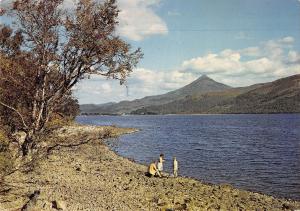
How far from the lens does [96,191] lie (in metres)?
26.7

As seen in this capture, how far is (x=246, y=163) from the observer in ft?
200

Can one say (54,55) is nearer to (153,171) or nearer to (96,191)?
(96,191)

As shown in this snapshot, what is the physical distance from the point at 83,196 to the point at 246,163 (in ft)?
137

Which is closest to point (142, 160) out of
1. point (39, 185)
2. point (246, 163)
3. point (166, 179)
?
point (246, 163)

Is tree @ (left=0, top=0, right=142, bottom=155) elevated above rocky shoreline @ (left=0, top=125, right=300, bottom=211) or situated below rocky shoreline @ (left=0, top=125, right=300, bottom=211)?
above

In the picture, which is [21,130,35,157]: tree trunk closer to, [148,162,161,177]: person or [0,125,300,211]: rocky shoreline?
[0,125,300,211]: rocky shoreline

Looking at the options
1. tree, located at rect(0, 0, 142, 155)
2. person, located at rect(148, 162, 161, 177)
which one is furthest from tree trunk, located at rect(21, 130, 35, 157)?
person, located at rect(148, 162, 161, 177)

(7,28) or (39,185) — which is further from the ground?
(7,28)

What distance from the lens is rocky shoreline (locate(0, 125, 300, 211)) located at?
821 inches

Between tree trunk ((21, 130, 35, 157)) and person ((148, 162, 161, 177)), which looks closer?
tree trunk ((21, 130, 35, 157))

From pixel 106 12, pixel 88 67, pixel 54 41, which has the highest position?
pixel 106 12

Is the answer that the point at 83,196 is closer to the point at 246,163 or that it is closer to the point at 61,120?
the point at 61,120

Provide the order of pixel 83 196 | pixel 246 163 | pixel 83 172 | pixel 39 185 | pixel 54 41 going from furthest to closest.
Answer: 1. pixel 246 163
2. pixel 83 172
3. pixel 39 185
4. pixel 83 196
5. pixel 54 41

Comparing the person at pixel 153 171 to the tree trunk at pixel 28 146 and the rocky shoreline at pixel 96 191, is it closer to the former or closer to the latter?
the rocky shoreline at pixel 96 191
